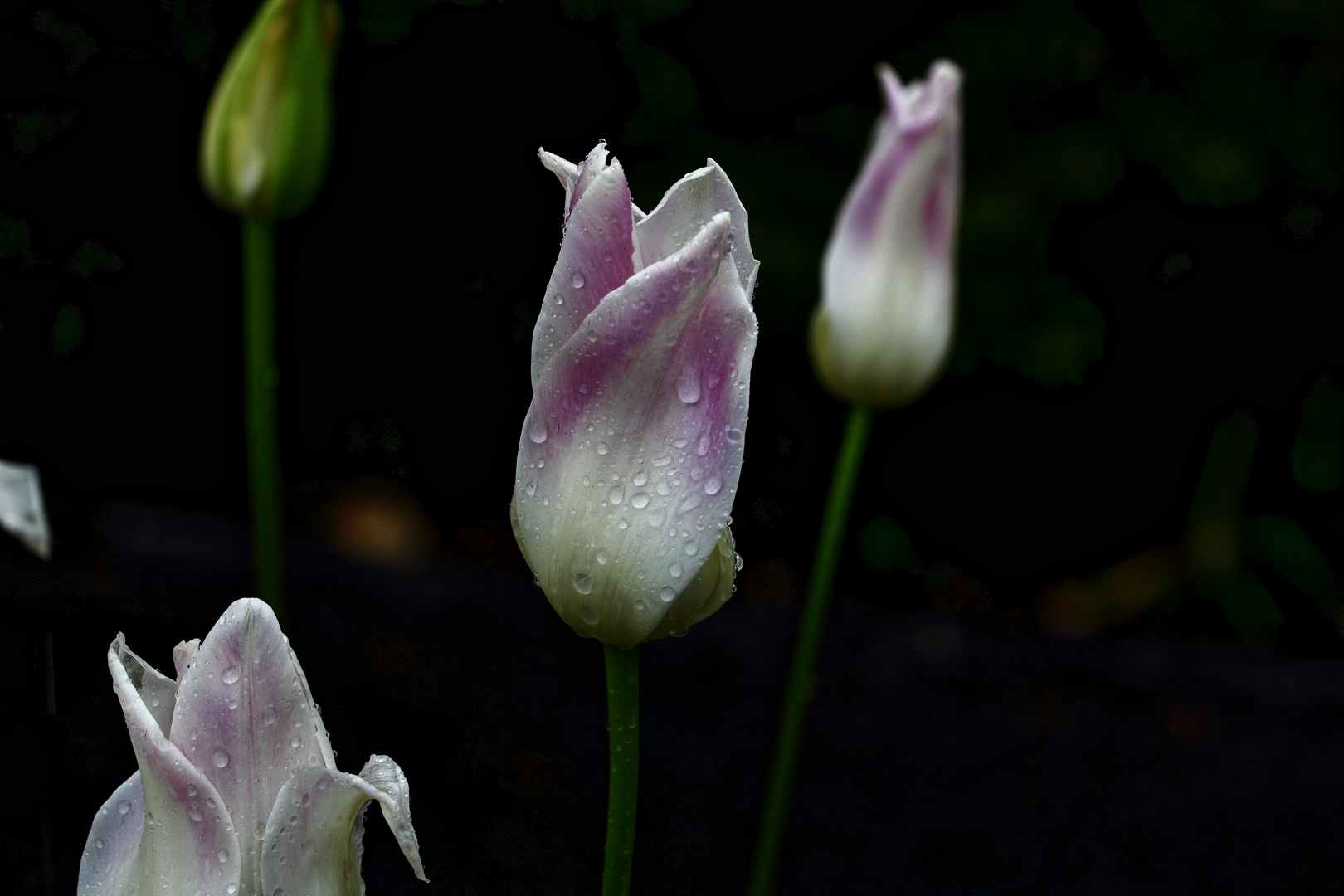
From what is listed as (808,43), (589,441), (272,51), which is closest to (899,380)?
(589,441)

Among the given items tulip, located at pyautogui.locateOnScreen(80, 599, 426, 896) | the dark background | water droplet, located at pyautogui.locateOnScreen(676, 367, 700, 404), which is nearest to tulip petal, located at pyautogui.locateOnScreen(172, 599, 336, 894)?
tulip, located at pyautogui.locateOnScreen(80, 599, 426, 896)

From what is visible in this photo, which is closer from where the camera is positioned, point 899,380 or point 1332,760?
point 899,380

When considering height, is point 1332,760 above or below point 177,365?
below

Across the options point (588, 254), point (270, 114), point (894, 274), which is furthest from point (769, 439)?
point (588, 254)

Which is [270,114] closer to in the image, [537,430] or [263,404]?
[263,404]

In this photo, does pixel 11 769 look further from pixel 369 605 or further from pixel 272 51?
pixel 272 51

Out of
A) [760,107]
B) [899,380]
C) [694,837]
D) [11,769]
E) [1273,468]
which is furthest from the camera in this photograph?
[1273,468]
